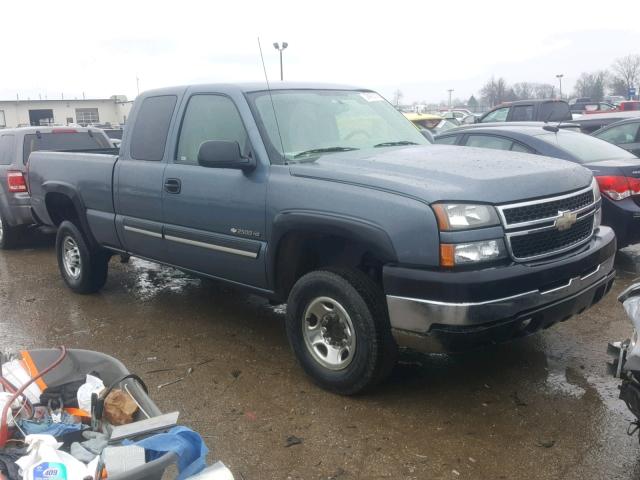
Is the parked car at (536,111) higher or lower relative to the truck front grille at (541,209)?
higher

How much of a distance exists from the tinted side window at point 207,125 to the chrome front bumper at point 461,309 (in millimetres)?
1765

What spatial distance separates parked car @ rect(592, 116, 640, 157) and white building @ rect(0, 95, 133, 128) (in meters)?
54.2

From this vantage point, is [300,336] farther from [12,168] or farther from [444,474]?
[12,168]

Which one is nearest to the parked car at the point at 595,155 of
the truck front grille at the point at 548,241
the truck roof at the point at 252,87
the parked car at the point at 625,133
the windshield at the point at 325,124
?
the windshield at the point at 325,124

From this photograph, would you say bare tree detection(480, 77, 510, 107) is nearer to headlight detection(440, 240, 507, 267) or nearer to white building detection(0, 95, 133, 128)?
white building detection(0, 95, 133, 128)

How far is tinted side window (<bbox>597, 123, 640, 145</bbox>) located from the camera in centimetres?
1020

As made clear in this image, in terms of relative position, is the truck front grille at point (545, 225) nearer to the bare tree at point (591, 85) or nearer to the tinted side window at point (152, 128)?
the tinted side window at point (152, 128)

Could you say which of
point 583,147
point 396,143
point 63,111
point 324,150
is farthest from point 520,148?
point 63,111

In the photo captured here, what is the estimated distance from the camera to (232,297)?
6395 mm

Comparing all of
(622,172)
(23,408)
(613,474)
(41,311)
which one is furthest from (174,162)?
(622,172)

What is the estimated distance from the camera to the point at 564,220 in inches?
145

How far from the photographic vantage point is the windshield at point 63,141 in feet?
29.9

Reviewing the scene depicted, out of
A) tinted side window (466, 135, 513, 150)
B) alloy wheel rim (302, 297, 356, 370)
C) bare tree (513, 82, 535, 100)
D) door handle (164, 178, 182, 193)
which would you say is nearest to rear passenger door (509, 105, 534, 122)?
tinted side window (466, 135, 513, 150)

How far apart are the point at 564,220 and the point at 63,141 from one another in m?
8.06
